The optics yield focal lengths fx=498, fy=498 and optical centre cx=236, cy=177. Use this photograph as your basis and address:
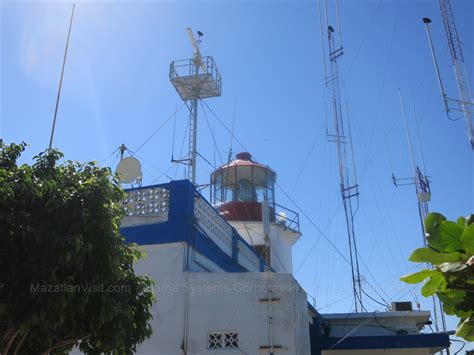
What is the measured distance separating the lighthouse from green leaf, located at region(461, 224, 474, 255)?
13709 mm

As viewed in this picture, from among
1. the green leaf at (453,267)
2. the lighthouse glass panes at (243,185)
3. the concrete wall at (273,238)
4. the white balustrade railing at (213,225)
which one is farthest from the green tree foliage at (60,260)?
the lighthouse glass panes at (243,185)

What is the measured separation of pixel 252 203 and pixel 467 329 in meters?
13.9

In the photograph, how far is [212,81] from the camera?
46.3ft

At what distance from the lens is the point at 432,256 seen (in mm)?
2314

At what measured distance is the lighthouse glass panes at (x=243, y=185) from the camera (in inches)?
671

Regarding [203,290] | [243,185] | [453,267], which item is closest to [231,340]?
[203,290]

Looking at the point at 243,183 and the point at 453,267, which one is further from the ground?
the point at 243,183

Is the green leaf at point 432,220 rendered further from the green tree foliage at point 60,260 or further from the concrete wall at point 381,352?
the concrete wall at point 381,352

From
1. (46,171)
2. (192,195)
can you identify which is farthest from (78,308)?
(192,195)

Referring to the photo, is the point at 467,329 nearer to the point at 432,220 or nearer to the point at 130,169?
the point at 432,220

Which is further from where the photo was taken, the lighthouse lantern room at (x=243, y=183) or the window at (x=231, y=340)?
the lighthouse lantern room at (x=243, y=183)

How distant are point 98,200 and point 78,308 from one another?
44.1 inches

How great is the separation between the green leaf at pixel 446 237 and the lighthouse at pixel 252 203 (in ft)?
44.4

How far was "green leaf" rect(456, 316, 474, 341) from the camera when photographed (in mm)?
2410
